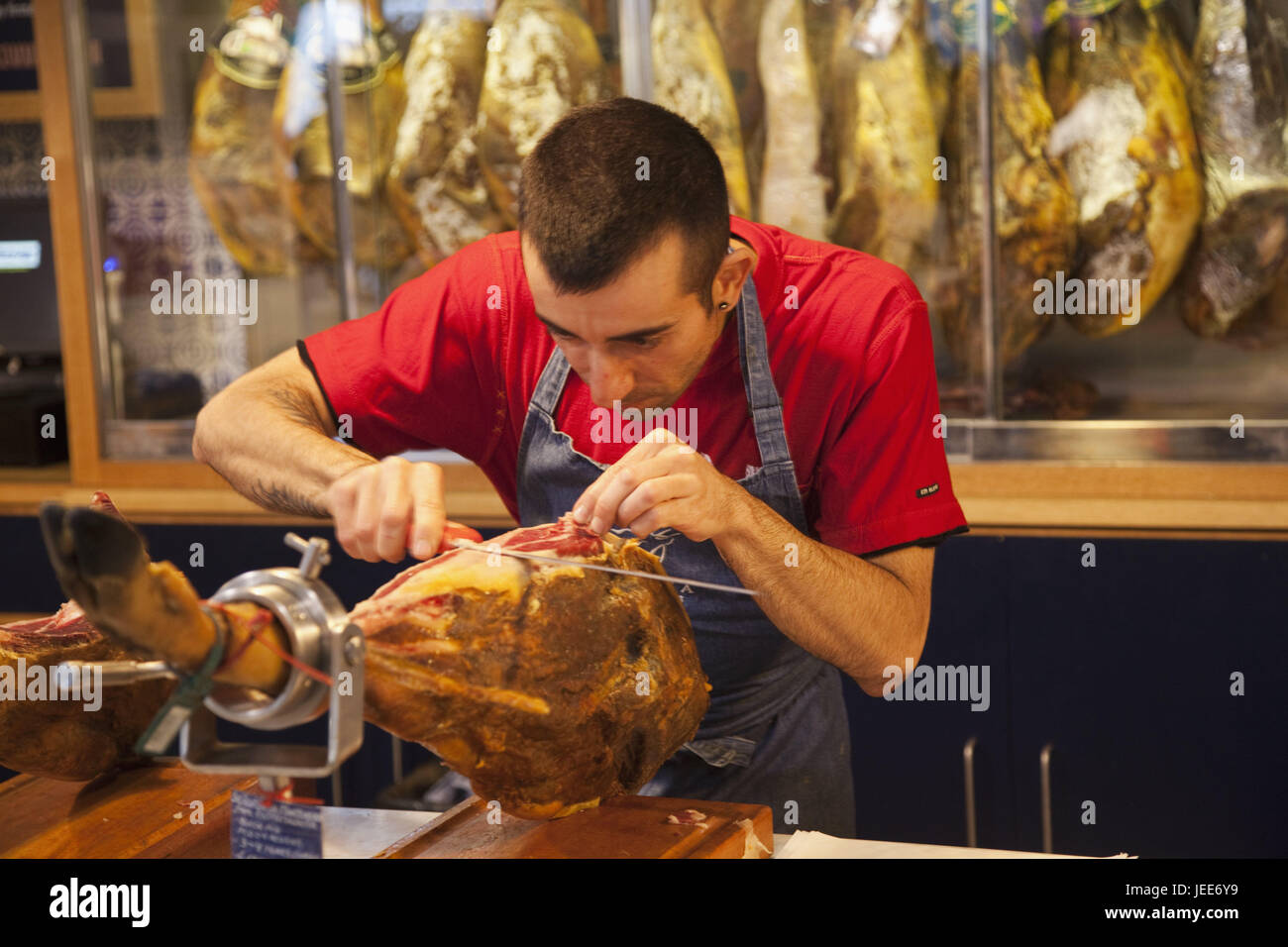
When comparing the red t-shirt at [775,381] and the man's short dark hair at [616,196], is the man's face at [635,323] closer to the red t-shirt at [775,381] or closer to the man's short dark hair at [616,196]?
the man's short dark hair at [616,196]

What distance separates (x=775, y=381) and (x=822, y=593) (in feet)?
1.15

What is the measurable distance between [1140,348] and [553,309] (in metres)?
2.03

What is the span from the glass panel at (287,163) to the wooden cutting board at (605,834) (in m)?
2.06

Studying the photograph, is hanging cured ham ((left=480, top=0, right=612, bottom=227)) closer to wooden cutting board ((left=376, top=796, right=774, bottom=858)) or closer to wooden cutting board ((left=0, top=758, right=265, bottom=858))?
wooden cutting board ((left=0, top=758, right=265, bottom=858))

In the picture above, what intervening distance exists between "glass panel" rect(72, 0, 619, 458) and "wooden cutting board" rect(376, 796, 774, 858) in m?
2.06

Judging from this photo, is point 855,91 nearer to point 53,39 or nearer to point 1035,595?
point 1035,595

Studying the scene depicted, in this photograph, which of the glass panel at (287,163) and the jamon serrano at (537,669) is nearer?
the jamon serrano at (537,669)

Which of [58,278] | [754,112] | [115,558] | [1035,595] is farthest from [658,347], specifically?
[58,278]

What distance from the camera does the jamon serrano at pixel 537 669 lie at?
1.29 metres

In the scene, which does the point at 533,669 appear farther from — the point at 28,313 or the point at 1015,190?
the point at 28,313

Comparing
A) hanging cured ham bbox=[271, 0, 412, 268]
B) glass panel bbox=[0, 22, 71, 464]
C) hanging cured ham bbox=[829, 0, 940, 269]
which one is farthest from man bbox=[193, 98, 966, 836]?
glass panel bbox=[0, 22, 71, 464]

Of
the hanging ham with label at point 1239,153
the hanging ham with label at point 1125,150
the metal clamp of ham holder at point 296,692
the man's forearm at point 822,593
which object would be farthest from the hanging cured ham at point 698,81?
the metal clamp of ham holder at point 296,692

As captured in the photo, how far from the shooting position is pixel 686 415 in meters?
1.86

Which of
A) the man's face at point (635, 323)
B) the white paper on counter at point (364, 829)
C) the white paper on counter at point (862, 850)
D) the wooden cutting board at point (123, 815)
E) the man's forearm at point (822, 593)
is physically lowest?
the white paper on counter at point (862, 850)
